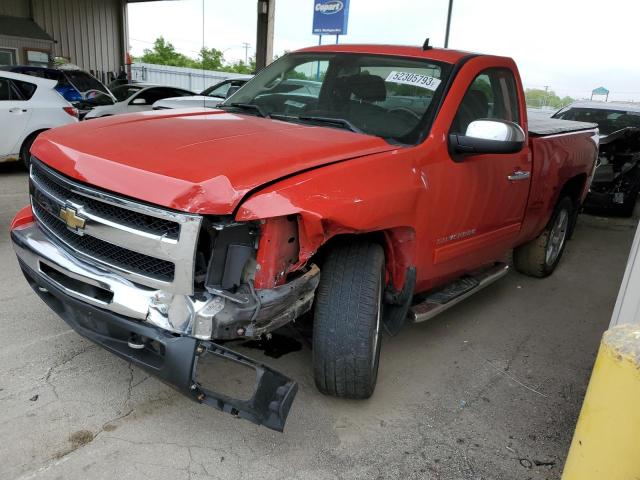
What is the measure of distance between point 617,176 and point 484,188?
631 centimetres

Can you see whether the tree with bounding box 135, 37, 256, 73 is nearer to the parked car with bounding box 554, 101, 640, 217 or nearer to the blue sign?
the blue sign

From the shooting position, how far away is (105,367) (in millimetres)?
3107

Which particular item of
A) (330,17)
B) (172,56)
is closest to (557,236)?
(330,17)

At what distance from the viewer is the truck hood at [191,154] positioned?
2.12m

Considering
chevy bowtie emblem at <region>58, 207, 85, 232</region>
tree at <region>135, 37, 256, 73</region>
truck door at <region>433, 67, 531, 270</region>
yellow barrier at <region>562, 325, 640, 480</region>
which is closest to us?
yellow barrier at <region>562, 325, 640, 480</region>

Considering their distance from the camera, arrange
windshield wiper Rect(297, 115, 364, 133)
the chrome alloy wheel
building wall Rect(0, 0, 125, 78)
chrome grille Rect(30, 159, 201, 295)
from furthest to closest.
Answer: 1. building wall Rect(0, 0, 125, 78)
2. the chrome alloy wheel
3. windshield wiper Rect(297, 115, 364, 133)
4. chrome grille Rect(30, 159, 201, 295)

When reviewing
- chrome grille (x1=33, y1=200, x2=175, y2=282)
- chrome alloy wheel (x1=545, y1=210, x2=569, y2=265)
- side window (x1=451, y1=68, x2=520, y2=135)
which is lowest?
chrome alloy wheel (x1=545, y1=210, x2=569, y2=265)

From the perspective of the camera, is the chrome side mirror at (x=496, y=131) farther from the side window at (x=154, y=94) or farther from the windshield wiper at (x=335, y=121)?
the side window at (x=154, y=94)

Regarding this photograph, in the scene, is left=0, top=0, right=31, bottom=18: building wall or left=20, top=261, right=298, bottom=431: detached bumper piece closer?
left=20, top=261, right=298, bottom=431: detached bumper piece

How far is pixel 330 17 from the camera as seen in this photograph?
45.9 feet

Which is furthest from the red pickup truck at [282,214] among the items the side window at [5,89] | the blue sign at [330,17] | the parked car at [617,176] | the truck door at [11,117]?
the blue sign at [330,17]

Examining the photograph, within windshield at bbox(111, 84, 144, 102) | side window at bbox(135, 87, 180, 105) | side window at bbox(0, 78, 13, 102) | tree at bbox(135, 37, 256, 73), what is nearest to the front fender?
side window at bbox(0, 78, 13, 102)

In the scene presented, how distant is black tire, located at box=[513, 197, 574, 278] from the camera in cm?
518

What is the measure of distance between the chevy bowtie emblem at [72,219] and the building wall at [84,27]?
19668 mm
